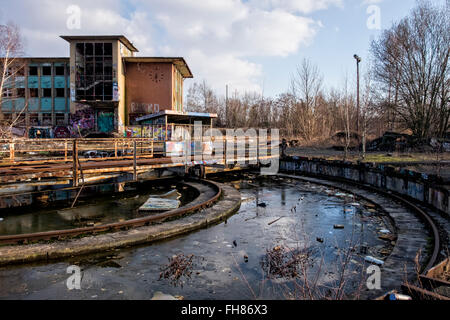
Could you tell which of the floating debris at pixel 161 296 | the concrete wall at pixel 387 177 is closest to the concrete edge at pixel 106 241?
the floating debris at pixel 161 296

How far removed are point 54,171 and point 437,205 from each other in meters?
11.9

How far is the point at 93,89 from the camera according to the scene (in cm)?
3244

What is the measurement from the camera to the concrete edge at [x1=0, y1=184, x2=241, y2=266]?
224 inches

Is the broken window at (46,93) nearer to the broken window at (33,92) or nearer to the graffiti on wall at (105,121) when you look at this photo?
the broken window at (33,92)

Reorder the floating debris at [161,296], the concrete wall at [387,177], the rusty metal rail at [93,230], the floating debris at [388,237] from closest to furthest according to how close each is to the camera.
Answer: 1. the floating debris at [161,296]
2. the rusty metal rail at [93,230]
3. the floating debris at [388,237]
4. the concrete wall at [387,177]

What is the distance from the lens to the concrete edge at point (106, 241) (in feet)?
18.6

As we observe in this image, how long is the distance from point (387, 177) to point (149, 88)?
92.8 ft

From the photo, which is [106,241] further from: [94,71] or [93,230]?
[94,71]
